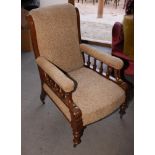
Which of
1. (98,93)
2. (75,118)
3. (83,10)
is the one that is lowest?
(75,118)

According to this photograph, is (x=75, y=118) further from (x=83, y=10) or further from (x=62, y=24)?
(x=83, y=10)

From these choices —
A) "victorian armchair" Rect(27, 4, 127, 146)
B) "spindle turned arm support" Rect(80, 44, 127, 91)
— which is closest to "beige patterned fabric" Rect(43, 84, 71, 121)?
"victorian armchair" Rect(27, 4, 127, 146)

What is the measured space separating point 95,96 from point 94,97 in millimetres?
15

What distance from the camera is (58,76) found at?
1539 millimetres

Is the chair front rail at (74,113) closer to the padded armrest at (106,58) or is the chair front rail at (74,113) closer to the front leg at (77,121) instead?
the front leg at (77,121)

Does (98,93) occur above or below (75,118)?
above

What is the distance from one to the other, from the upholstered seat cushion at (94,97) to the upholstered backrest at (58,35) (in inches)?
7.0

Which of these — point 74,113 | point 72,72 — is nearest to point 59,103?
point 74,113

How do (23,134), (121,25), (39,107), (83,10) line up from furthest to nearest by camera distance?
1. (83,10)
2. (121,25)
3. (39,107)
4. (23,134)
